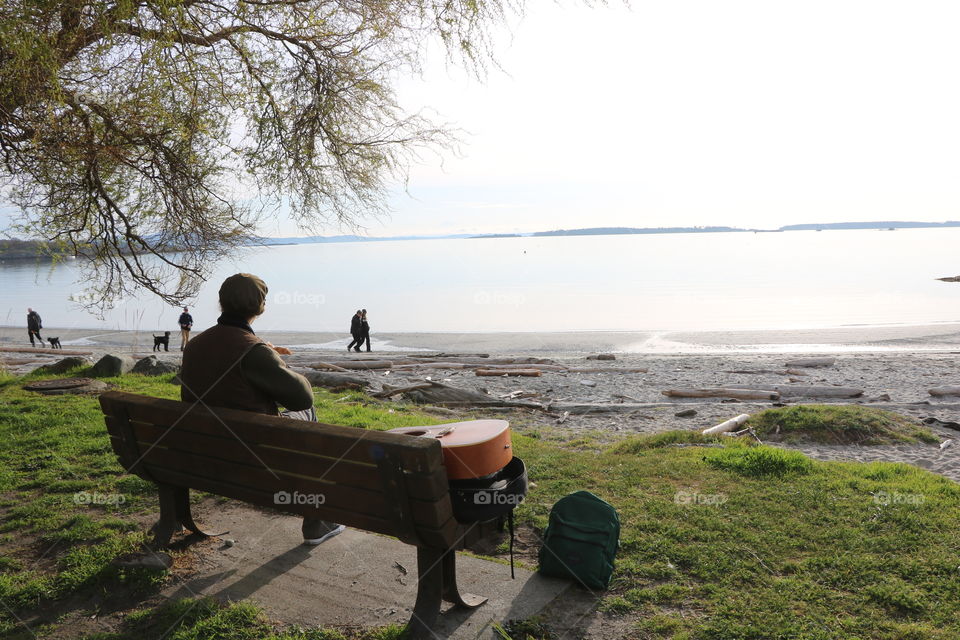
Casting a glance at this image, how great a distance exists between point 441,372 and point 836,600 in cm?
1552

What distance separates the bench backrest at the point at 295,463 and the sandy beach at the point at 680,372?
6356 millimetres

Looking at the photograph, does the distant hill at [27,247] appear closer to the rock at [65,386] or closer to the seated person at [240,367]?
the rock at [65,386]

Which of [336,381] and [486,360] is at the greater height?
[336,381]

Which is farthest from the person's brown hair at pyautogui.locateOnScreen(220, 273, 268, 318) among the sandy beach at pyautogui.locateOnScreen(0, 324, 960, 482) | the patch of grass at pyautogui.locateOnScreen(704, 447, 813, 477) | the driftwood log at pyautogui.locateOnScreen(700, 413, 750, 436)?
the driftwood log at pyautogui.locateOnScreen(700, 413, 750, 436)

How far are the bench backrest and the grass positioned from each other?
64 cm

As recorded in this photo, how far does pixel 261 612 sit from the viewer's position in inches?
150

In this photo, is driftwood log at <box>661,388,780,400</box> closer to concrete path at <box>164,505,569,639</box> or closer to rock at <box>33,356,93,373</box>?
concrete path at <box>164,505,569,639</box>

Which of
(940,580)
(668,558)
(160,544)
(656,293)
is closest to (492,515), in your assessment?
(668,558)

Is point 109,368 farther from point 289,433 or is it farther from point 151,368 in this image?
point 289,433

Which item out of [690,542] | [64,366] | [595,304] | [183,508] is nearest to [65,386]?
[64,366]

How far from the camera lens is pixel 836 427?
9.38m

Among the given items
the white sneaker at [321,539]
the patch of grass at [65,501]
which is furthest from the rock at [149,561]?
the white sneaker at [321,539]

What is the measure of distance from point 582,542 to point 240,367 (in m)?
2.37

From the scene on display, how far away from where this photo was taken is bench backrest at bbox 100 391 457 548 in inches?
129
